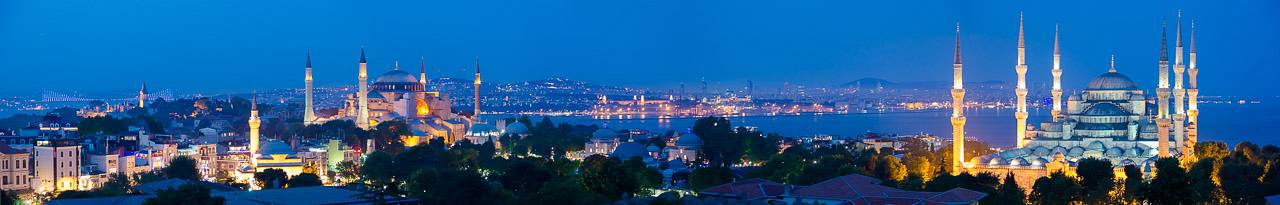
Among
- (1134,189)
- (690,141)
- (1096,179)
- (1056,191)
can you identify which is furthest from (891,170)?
(690,141)

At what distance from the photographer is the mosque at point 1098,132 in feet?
121

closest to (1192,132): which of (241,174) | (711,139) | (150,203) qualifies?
(711,139)

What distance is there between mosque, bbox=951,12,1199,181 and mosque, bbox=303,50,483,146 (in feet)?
86.5

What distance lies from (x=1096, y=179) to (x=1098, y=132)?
719cm

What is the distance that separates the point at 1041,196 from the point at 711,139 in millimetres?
22319

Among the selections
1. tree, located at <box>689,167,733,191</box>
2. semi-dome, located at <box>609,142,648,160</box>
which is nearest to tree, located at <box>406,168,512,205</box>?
tree, located at <box>689,167,733,191</box>

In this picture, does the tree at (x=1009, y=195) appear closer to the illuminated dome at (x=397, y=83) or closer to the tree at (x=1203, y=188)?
the tree at (x=1203, y=188)

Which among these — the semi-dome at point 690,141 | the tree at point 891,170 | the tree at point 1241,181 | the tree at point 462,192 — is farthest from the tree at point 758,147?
the tree at point 462,192

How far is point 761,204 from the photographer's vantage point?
2889cm

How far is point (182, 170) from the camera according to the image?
37.7 meters

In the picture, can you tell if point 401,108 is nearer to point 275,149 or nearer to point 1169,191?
point 275,149

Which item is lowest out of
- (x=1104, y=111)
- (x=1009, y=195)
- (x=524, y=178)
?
(x=1009, y=195)

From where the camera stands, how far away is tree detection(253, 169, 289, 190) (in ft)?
113

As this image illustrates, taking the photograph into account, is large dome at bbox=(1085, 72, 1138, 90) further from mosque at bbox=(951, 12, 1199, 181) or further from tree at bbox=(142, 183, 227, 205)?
tree at bbox=(142, 183, 227, 205)
